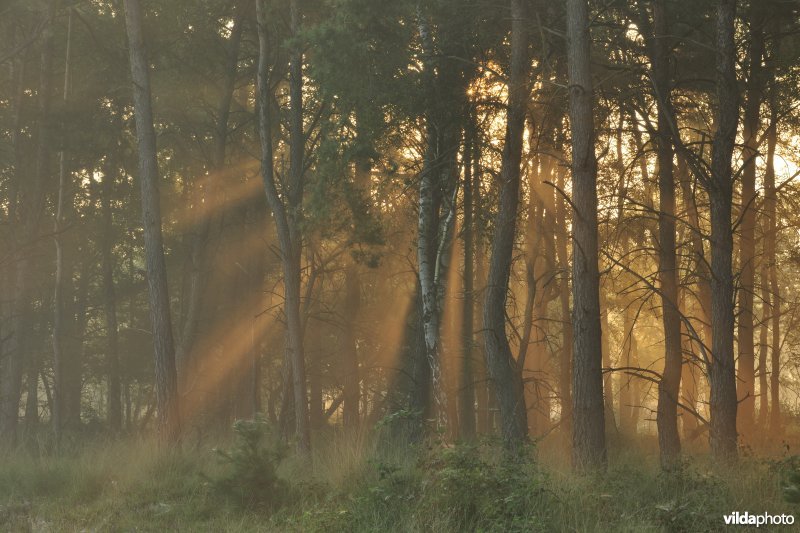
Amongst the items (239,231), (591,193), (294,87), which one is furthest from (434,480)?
(239,231)

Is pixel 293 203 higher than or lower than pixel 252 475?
higher

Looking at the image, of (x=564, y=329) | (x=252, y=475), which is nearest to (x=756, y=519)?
(x=252, y=475)

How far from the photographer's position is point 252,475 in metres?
10.4

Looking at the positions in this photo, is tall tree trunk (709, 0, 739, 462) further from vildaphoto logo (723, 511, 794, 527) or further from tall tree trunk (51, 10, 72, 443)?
tall tree trunk (51, 10, 72, 443)

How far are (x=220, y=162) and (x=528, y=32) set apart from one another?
40.1 ft

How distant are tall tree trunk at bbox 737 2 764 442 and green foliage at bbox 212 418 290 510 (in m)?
7.94

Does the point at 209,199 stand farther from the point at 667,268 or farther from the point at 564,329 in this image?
the point at 667,268

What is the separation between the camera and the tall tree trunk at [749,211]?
51.8ft

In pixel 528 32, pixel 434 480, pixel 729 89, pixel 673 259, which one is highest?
pixel 528 32

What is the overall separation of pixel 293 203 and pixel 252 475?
7.98 metres

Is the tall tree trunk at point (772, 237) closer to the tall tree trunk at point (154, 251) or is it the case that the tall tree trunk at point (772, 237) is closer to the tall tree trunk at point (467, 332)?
the tall tree trunk at point (467, 332)

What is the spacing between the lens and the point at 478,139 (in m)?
16.4

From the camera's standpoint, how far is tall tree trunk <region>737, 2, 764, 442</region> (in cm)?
1577

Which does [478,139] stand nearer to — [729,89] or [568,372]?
[729,89]
